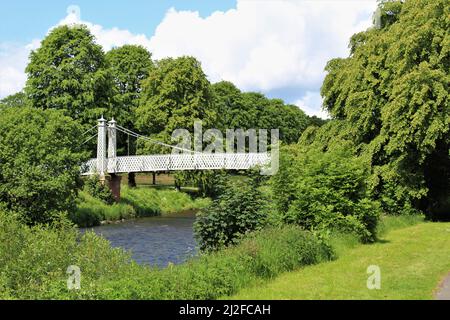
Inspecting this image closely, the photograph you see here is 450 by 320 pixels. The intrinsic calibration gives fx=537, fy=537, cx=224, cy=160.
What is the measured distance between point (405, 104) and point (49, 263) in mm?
14796

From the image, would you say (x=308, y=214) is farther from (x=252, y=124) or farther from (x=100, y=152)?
(x=252, y=124)

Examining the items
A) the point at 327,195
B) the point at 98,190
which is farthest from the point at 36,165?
A: the point at 327,195

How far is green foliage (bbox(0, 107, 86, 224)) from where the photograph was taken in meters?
23.8

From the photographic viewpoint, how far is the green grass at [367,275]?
30.1 ft

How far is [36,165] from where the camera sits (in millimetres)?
24516

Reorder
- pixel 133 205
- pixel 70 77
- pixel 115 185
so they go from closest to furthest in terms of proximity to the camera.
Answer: pixel 133 205
pixel 115 185
pixel 70 77

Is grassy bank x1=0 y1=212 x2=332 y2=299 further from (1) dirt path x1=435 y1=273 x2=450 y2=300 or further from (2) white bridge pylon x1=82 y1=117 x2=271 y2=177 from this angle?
(2) white bridge pylon x1=82 y1=117 x2=271 y2=177

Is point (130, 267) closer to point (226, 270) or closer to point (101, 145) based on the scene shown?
point (226, 270)

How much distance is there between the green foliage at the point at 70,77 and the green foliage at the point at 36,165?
15966 mm

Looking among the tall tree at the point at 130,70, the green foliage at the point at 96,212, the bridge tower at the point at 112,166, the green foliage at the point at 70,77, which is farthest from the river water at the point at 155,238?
the tall tree at the point at 130,70

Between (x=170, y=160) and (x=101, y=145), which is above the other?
(x=101, y=145)

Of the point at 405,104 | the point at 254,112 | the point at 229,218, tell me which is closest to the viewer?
the point at 229,218

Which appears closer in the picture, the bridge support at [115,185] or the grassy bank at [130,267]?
the grassy bank at [130,267]

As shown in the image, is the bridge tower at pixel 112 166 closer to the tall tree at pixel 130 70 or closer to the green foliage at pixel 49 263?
the tall tree at pixel 130 70
